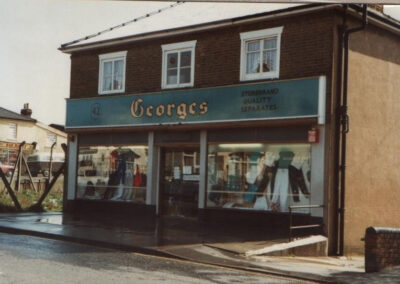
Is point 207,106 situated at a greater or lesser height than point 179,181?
greater

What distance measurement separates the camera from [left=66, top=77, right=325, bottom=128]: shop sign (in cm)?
1410

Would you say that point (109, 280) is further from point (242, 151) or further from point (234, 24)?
point (234, 24)

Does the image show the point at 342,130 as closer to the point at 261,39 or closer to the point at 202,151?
the point at 261,39

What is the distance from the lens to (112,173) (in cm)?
1855

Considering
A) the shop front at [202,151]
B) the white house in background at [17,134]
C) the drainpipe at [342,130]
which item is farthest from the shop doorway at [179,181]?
the white house in background at [17,134]

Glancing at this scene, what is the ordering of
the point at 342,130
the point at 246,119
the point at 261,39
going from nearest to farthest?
the point at 342,130 → the point at 246,119 → the point at 261,39

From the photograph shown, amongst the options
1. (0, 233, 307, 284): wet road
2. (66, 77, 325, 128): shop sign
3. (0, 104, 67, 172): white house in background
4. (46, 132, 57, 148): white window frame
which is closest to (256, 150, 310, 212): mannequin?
(66, 77, 325, 128): shop sign

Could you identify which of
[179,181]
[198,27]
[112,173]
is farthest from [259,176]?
[112,173]

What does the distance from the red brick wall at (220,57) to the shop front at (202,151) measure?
406 millimetres

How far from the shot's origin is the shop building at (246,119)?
14.2 meters

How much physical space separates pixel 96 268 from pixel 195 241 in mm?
3900

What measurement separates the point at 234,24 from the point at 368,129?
454 cm

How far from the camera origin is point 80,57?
63.9 feet

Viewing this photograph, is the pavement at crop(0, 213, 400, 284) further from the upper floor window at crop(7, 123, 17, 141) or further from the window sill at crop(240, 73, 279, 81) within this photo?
the upper floor window at crop(7, 123, 17, 141)
